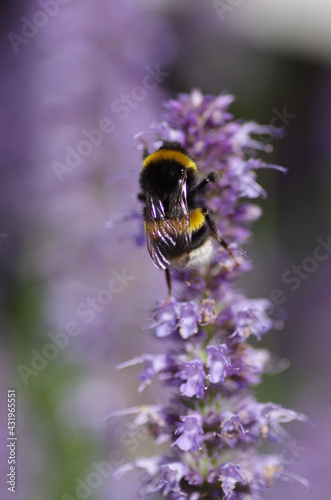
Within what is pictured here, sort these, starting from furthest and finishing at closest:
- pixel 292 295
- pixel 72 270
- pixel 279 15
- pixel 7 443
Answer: pixel 279 15
pixel 292 295
pixel 72 270
pixel 7 443

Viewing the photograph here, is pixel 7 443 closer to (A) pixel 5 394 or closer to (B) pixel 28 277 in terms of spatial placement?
(A) pixel 5 394

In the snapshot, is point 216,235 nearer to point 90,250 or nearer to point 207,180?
point 207,180

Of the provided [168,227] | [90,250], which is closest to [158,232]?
[168,227]

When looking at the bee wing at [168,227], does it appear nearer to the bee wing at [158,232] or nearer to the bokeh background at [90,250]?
the bee wing at [158,232]

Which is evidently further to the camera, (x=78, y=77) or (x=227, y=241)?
(x=78, y=77)

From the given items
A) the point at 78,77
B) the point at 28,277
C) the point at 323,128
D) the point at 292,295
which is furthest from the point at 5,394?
the point at 323,128

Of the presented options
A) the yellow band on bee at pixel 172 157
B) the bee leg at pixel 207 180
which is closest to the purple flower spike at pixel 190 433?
the bee leg at pixel 207 180

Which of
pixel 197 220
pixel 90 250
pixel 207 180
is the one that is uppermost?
pixel 90 250
